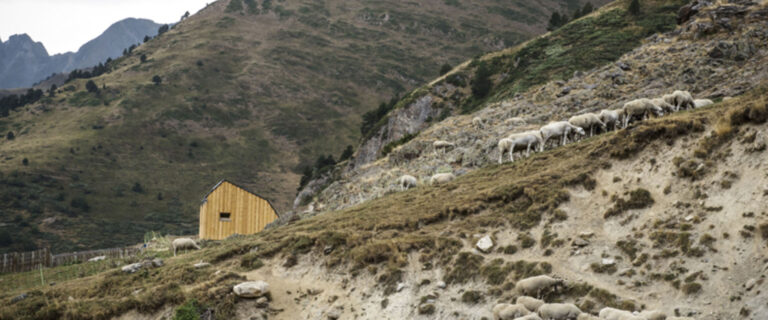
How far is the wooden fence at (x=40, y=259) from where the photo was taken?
3300 centimetres

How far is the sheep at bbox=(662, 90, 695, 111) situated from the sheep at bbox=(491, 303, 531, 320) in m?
17.0

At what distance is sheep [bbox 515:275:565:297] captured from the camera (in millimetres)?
13725

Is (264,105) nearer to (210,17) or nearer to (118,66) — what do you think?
(118,66)

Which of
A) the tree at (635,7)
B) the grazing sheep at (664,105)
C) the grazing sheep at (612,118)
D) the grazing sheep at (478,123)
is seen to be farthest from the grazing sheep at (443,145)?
the tree at (635,7)

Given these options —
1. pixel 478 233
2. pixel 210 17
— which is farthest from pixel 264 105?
pixel 478 233

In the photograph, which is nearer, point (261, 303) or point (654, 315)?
point (654, 315)

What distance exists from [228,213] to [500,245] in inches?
1211

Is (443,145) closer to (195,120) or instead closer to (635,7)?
(635,7)

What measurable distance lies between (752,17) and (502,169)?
91.3 ft

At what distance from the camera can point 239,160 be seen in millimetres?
122688

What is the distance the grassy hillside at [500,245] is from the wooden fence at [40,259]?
1458cm

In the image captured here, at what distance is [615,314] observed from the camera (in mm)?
11492

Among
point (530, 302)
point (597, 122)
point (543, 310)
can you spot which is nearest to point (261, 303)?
point (530, 302)

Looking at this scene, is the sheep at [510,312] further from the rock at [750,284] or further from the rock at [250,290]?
the rock at [250,290]
